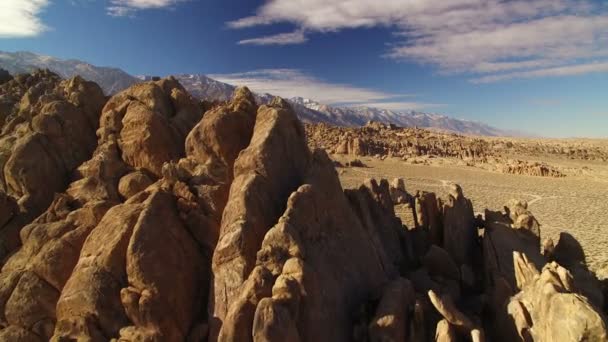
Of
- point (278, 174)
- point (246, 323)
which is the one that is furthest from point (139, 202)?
point (246, 323)

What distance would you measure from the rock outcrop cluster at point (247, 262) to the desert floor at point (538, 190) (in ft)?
21.2

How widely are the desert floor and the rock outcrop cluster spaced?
21.2 ft

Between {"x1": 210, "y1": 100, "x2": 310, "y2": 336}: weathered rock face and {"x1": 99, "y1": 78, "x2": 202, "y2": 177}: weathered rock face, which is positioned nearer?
{"x1": 210, "y1": 100, "x2": 310, "y2": 336}: weathered rock face

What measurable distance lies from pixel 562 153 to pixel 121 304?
459 ft

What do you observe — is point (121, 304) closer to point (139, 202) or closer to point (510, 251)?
point (139, 202)

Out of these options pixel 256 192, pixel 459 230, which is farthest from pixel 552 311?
pixel 256 192

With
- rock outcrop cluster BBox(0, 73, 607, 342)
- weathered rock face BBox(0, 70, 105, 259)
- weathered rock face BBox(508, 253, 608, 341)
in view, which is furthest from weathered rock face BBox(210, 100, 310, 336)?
weathered rock face BBox(0, 70, 105, 259)

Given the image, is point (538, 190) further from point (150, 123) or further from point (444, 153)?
point (150, 123)

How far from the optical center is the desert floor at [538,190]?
34.5m

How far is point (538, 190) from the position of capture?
5950 cm

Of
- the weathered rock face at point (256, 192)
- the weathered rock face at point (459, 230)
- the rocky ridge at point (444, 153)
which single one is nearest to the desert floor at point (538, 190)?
the weathered rock face at point (459, 230)

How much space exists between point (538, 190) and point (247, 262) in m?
61.8

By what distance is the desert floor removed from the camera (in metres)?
34.5

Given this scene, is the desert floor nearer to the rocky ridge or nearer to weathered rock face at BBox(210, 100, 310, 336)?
the rocky ridge
